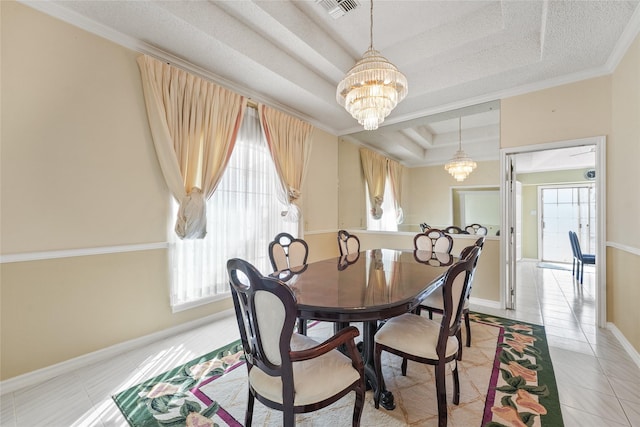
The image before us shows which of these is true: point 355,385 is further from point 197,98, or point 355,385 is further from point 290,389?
point 197,98

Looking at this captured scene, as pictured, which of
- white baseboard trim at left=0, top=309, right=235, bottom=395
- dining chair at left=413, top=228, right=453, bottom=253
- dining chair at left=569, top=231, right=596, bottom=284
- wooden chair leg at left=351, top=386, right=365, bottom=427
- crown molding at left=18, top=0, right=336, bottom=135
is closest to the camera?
wooden chair leg at left=351, top=386, right=365, bottom=427

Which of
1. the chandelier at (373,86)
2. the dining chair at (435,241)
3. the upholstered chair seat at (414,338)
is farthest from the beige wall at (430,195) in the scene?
the upholstered chair seat at (414,338)

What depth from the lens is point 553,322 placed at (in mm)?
2836

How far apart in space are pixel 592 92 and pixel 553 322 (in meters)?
2.56

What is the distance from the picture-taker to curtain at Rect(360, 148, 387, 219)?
5.16 m

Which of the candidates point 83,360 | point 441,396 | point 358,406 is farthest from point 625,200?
point 83,360

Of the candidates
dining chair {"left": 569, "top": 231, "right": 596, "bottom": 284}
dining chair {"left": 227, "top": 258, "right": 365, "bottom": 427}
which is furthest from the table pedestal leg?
dining chair {"left": 569, "top": 231, "right": 596, "bottom": 284}

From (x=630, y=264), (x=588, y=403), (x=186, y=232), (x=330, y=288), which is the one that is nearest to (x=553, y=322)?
(x=630, y=264)

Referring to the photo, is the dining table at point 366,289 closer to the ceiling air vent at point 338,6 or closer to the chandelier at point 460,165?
the chandelier at point 460,165

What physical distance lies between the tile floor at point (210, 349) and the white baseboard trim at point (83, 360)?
0.17ft

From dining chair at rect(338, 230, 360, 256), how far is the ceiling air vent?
2.30m

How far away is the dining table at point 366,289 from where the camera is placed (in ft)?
4.33

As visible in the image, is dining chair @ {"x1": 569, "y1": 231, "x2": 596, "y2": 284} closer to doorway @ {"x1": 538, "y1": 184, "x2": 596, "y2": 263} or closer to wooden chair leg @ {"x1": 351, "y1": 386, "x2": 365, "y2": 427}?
doorway @ {"x1": 538, "y1": 184, "x2": 596, "y2": 263}

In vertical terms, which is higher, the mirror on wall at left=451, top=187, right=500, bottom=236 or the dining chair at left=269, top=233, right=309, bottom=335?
the mirror on wall at left=451, top=187, right=500, bottom=236
